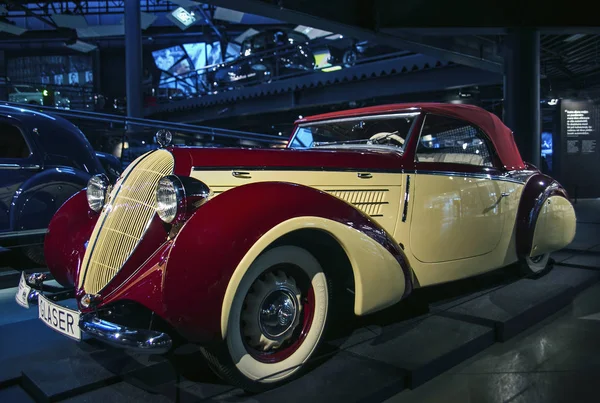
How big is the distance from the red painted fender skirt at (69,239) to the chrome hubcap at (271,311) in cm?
103

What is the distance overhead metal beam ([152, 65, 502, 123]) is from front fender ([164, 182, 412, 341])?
10025 mm

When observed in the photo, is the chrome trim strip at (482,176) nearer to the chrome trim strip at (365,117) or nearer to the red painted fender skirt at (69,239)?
the chrome trim strip at (365,117)

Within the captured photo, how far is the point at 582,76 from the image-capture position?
1162 centimetres

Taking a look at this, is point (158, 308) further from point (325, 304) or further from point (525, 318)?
point (525, 318)

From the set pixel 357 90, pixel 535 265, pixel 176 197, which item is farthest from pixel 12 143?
pixel 357 90

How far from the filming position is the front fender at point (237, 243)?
196 cm

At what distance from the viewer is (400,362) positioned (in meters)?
2.50

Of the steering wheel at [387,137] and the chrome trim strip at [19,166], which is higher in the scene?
the steering wheel at [387,137]

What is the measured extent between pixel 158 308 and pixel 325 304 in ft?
2.96

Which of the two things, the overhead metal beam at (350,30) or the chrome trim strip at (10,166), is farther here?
the overhead metal beam at (350,30)

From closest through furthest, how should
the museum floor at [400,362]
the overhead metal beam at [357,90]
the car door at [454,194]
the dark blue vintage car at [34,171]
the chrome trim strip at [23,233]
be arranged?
the museum floor at [400,362], the car door at [454,194], the chrome trim strip at [23,233], the dark blue vintage car at [34,171], the overhead metal beam at [357,90]

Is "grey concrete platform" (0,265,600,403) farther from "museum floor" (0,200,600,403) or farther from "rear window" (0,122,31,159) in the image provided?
"rear window" (0,122,31,159)

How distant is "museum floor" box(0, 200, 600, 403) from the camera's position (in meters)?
2.23

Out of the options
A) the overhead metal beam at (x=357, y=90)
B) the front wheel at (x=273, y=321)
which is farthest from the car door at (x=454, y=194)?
the overhead metal beam at (x=357, y=90)
